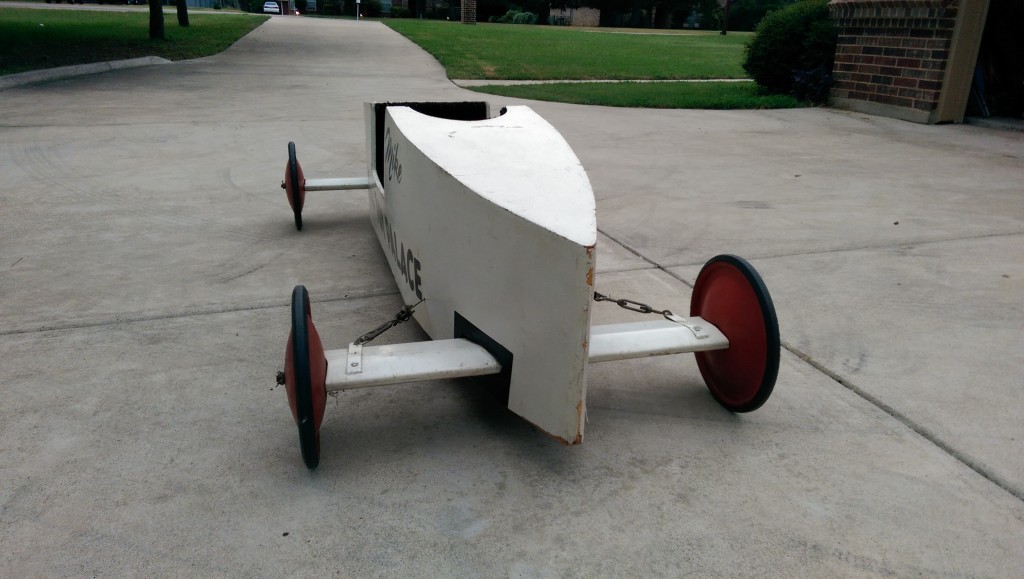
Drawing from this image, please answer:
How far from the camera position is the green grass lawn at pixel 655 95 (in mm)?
11805

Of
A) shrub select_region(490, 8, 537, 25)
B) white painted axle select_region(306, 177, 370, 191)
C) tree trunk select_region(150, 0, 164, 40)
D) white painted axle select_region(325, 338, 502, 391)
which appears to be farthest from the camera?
shrub select_region(490, 8, 537, 25)

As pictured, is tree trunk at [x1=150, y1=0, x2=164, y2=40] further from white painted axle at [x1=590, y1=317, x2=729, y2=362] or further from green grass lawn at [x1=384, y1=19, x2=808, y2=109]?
white painted axle at [x1=590, y1=317, x2=729, y2=362]

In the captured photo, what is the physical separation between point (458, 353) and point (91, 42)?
18.6 m

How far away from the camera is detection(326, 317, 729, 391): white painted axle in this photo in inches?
99.1

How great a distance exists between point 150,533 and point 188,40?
20598 millimetres

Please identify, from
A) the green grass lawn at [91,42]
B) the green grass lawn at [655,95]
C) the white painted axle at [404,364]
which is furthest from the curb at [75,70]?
the white painted axle at [404,364]

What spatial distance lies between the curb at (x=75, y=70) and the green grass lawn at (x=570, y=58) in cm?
635

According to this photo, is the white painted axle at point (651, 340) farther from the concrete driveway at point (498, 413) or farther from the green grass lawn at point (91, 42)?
the green grass lawn at point (91, 42)

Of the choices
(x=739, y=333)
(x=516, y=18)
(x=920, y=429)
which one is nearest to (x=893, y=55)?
(x=920, y=429)

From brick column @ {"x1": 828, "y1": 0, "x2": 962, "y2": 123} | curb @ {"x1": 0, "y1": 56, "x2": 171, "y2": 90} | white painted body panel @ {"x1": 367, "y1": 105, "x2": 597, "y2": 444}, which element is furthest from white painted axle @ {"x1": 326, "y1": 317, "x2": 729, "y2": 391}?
curb @ {"x1": 0, "y1": 56, "x2": 171, "y2": 90}

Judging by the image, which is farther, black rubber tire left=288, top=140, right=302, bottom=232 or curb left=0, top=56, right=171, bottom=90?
curb left=0, top=56, right=171, bottom=90

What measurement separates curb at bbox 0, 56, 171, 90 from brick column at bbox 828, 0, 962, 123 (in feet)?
43.3

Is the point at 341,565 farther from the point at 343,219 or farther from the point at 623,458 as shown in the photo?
the point at 343,219

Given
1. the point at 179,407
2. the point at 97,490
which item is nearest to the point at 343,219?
the point at 179,407
